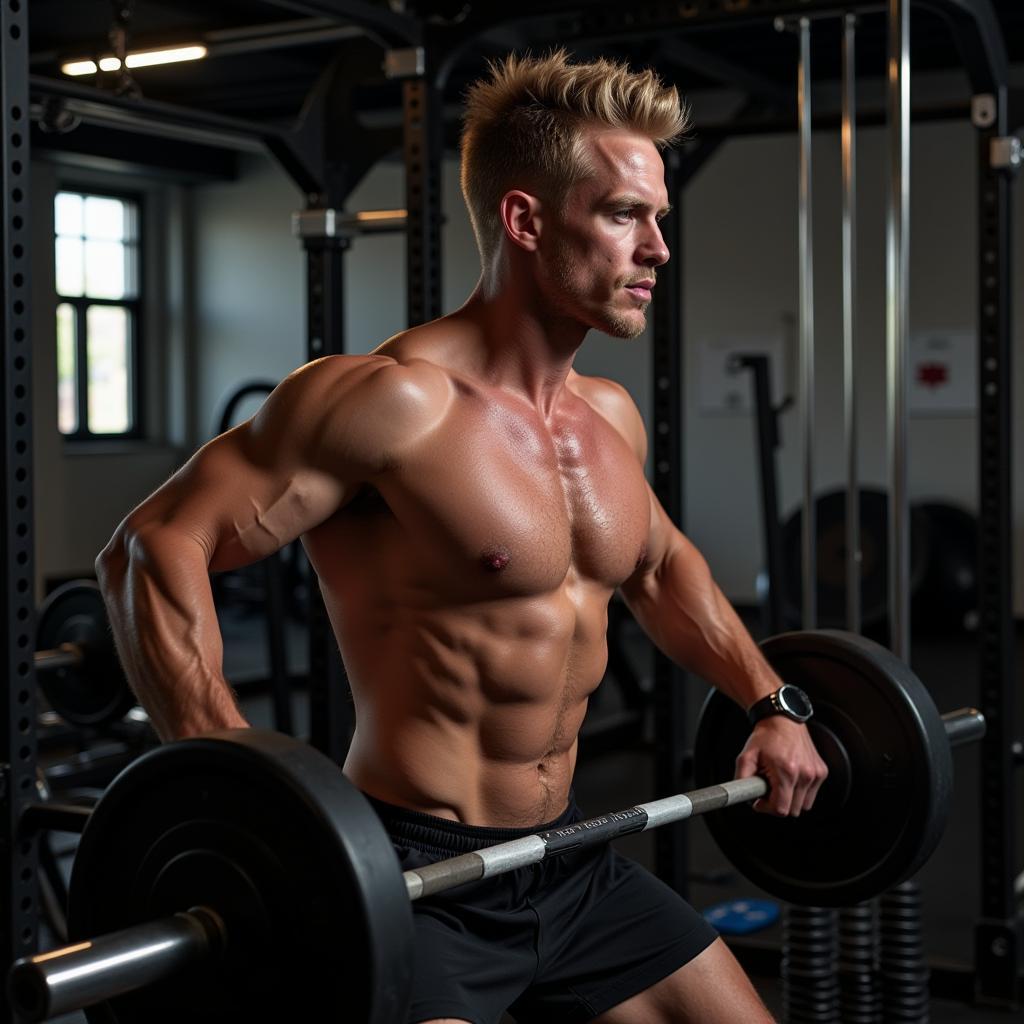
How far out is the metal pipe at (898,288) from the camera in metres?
2.50

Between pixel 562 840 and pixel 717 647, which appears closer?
pixel 562 840

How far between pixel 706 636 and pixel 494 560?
471 millimetres

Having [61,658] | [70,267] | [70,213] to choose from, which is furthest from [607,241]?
[70,213]

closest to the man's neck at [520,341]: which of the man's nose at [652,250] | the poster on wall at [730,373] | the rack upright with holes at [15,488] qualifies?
the man's nose at [652,250]

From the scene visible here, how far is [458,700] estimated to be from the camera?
1.70 m

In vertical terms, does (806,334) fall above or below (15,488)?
above

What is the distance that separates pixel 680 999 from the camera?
1.83 m

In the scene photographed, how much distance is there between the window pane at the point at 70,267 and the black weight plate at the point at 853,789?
27.8ft

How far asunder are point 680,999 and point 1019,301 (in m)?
6.59

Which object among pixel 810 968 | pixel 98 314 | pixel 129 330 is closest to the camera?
pixel 810 968

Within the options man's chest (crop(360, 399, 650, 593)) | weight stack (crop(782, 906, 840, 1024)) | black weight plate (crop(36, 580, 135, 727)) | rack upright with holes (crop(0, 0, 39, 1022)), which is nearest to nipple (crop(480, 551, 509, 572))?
man's chest (crop(360, 399, 650, 593))

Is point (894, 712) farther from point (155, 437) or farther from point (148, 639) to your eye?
point (155, 437)

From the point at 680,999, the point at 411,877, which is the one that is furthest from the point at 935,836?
the point at 411,877

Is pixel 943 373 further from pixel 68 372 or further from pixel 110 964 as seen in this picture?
pixel 110 964
